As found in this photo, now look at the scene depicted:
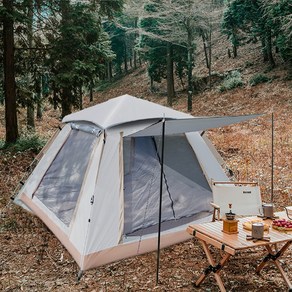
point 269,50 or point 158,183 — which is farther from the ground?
point 269,50

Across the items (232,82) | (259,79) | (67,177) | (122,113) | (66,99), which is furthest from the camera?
(232,82)

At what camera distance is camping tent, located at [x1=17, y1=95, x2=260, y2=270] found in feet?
16.1

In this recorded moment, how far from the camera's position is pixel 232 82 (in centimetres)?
2162

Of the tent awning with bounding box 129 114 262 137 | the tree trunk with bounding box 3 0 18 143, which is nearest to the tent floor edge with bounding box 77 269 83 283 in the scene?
the tent awning with bounding box 129 114 262 137

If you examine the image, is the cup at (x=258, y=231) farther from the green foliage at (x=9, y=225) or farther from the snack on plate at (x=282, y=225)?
the green foliage at (x=9, y=225)

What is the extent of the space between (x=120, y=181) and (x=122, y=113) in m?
1.11

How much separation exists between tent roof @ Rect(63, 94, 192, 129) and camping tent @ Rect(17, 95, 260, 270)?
0.6 inches

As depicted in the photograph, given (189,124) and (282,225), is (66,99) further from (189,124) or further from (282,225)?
(282,225)

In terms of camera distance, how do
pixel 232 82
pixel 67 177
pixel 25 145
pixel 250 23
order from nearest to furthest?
1. pixel 67 177
2. pixel 25 145
3. pixel 232 82
4. pixel 250 23

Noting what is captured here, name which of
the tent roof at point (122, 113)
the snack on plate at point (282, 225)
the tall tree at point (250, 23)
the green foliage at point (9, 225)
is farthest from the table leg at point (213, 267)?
the tall tree at point (250, 23)

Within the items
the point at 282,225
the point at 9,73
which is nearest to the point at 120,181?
the point at 282,225

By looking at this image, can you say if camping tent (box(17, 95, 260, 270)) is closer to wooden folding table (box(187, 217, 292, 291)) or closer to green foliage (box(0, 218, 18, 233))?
green foliage (box(0, 218, 18, 233))

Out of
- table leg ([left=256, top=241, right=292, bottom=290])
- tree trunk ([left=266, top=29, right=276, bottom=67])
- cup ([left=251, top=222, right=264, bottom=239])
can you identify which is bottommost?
table leg ([left=256, top=241, right=292, bottom=290])

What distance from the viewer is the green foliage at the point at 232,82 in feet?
70.2
